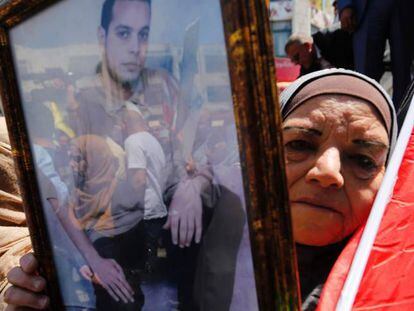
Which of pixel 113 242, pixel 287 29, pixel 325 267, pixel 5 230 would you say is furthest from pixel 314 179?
pixel 287 29

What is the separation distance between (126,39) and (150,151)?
16cm

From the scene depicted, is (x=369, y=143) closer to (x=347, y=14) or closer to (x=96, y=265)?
(x=96, y=265)

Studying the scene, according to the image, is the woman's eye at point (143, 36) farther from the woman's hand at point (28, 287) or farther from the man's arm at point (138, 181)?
the woman's hand at point (28, 287)

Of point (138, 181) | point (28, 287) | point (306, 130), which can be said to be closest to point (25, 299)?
point (28, 287)

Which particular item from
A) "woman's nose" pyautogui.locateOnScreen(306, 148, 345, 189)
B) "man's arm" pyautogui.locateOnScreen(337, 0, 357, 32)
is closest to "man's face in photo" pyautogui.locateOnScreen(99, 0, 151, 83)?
"woman's nose" pyautogui.locateOnScreen(306, 148, 345, 189)

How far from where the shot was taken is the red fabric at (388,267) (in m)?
0.88

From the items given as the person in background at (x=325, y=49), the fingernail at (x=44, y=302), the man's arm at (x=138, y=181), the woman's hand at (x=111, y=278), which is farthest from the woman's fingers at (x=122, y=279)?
the person in background at (x=325, y=49)

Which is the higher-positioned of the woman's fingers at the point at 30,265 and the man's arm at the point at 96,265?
the man's arm at the point at 96,265

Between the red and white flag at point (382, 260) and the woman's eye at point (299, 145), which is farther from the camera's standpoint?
the woman's eye at point (299, 145)

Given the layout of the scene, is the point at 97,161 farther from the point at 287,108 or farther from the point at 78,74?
the point at 287,108

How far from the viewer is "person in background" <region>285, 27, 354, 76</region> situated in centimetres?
326

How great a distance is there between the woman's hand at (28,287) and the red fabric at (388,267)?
52 cm

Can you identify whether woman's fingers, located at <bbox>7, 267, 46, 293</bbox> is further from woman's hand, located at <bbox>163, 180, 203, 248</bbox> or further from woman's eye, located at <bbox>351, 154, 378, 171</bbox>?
woman's eye, located at <bbox>351, 154, 378, 171</bbox>

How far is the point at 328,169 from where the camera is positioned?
92cm
